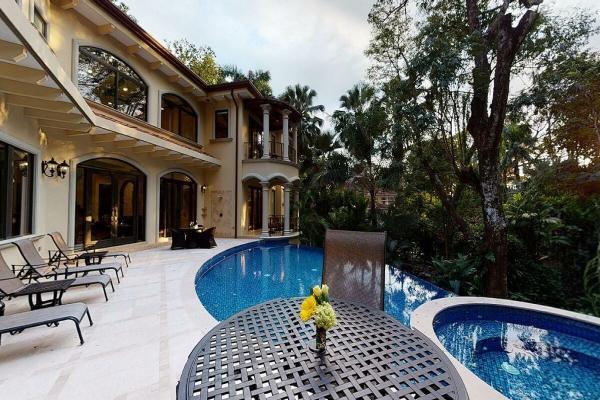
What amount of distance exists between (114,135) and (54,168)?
178cm

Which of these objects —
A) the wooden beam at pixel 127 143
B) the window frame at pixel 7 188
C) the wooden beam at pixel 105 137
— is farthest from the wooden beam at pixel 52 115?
the wooden beam at pixel 127 143

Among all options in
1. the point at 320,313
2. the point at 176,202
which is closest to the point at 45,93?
the point at 320,313

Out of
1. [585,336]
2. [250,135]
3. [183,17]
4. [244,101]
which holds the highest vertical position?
[183,17]

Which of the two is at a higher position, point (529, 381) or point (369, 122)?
point (369, 122)

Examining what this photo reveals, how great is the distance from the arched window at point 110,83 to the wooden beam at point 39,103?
3.44 metres

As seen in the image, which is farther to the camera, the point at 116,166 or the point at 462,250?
the point at 116,166

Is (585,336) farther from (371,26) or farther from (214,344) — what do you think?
(371,26)

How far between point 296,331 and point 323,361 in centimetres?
45

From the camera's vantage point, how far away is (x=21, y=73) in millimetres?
4355

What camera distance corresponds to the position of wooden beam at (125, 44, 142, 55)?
32.2ft

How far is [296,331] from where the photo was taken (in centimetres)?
226

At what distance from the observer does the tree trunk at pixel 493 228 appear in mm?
6742

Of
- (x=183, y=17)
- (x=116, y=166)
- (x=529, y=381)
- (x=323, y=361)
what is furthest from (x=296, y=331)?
(x=183, y=17)

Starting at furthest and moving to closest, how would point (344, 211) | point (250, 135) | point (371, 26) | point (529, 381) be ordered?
1. point (250, 135)
2. point (344, 211)
3. point (371, 26)
4. point (529, 381)
